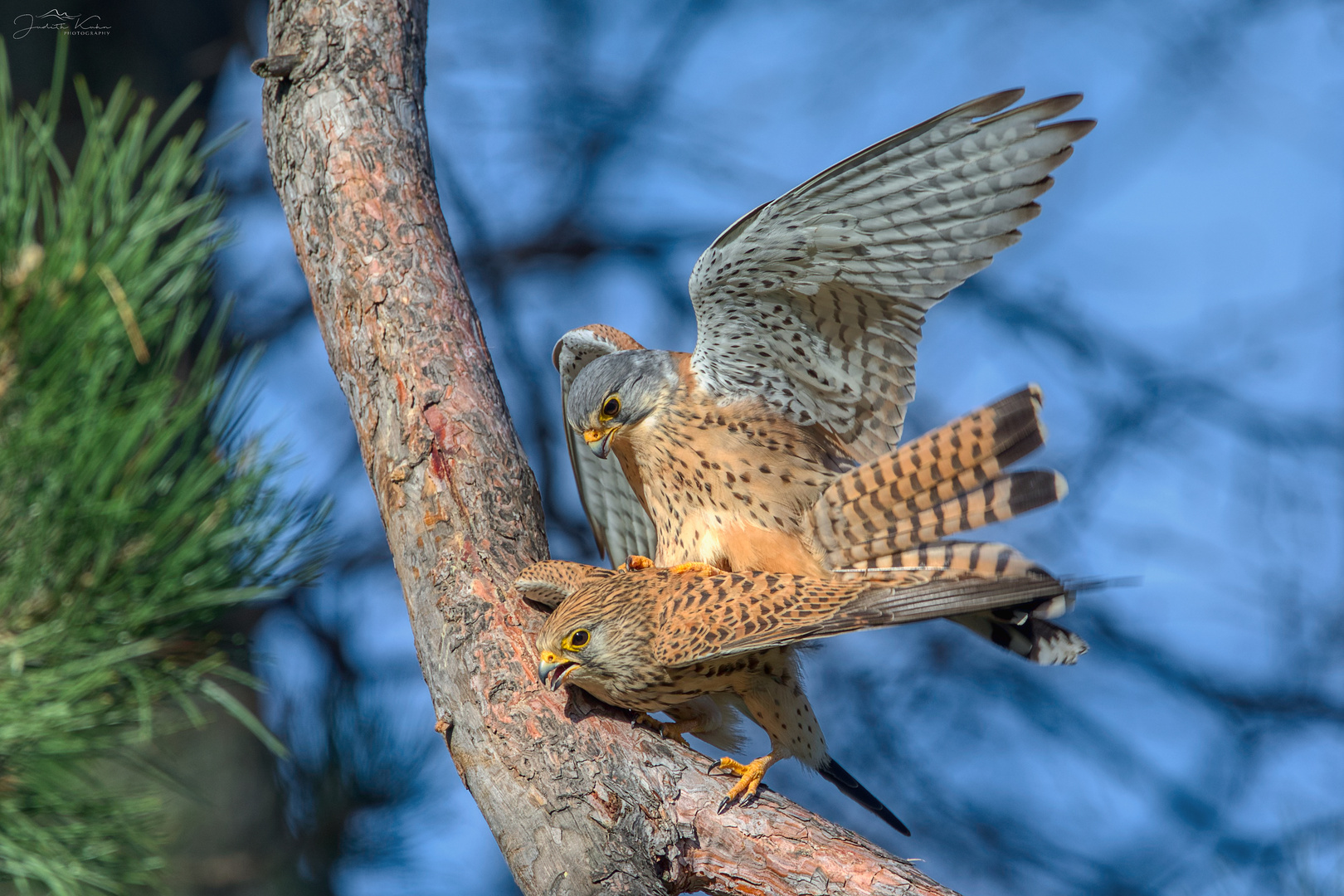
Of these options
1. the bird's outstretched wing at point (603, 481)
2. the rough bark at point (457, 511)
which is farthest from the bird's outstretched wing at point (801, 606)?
the bird's outstretched wing at point (603, 481)

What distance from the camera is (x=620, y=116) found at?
6.66 metres

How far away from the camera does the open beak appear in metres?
2.60

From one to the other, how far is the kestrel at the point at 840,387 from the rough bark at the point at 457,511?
43 cm

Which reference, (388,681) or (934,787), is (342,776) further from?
(934,787)

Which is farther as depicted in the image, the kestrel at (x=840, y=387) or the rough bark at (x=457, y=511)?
the kestrel at (x=840, y=387)

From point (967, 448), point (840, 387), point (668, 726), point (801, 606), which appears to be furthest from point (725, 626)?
point (840, 387)

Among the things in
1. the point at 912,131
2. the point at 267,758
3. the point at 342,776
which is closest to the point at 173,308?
the point at 912,131

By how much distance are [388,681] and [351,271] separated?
2851 millimetres

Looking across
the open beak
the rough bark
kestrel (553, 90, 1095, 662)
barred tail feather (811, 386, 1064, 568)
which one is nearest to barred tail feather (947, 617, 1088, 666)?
kestrel (553, 90, 1095, 662)

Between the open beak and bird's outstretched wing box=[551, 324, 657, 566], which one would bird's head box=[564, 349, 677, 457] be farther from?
bird's outstretched wing box=[551, 324, 657, 566]

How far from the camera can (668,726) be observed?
2268 mm

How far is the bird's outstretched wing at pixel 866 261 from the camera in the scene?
6.44ft
